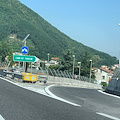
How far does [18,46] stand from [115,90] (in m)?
184

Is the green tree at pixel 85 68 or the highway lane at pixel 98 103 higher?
the green tree at pixel 85 68

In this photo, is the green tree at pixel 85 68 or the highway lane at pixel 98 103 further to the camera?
the green tree at pixel 85 68

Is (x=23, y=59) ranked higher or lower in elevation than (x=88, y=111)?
higher

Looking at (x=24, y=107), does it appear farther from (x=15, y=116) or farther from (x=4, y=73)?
(x=4, y=73)

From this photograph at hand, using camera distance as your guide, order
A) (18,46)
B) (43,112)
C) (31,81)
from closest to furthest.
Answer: (43,112) < (31,81) < (18,46)

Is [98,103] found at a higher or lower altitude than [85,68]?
lower

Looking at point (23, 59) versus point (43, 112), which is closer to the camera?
point (43, 112)

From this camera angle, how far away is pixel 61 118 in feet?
22.1

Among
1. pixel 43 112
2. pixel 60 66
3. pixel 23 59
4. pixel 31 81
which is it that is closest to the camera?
pixel 43 112

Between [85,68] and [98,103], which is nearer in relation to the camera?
[98,103]

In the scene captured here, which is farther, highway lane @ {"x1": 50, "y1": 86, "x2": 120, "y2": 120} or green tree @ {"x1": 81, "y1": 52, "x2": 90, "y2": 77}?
green tree @ {"x1": 81, "y1": 52, "x2": 90, "y2": 77}

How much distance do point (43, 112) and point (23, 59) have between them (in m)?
16.6

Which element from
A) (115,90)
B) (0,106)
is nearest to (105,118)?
(0,106)

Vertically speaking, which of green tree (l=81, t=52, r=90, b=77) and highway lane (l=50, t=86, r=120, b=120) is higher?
green tree (l=81, t=52, r=90, b=77)
